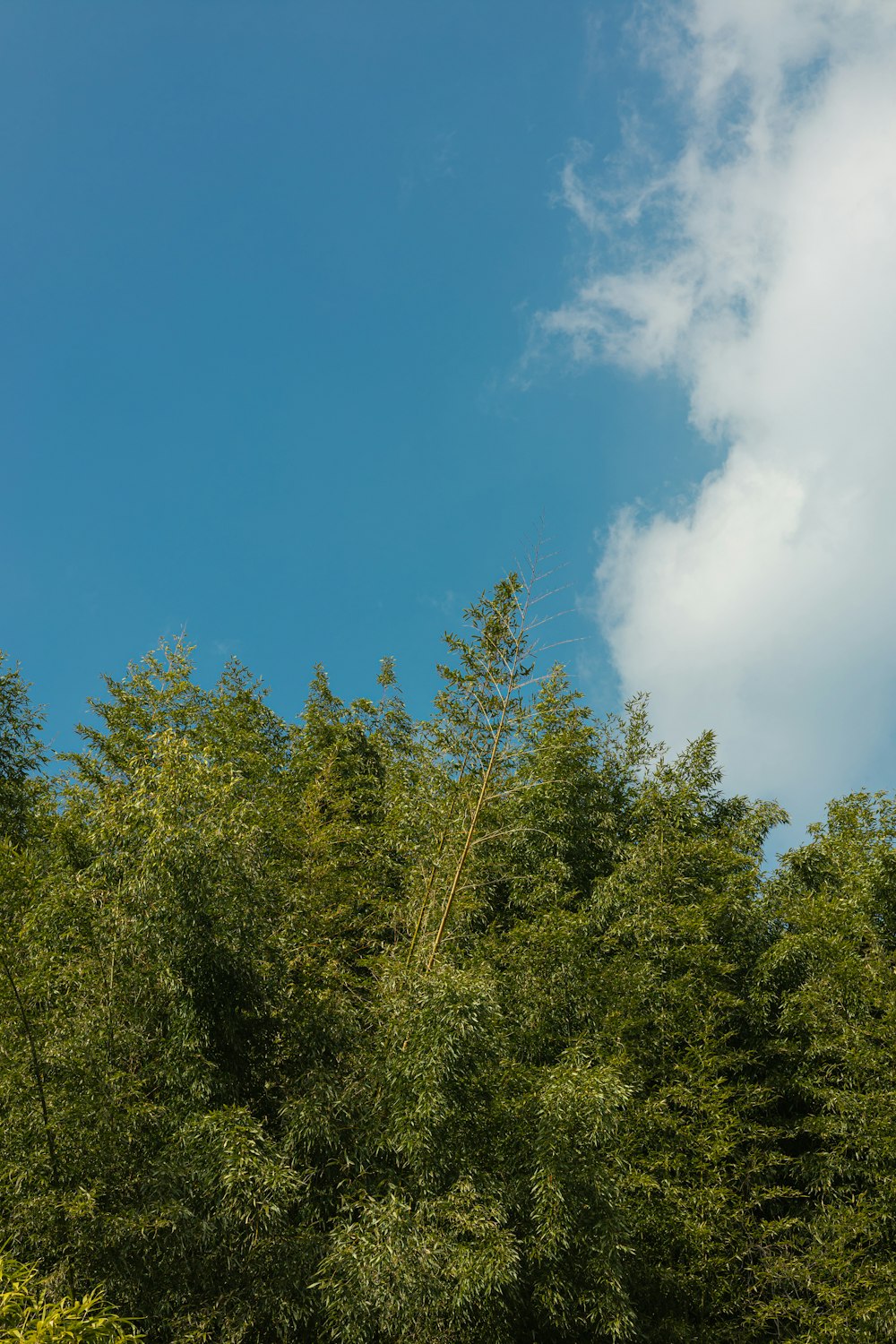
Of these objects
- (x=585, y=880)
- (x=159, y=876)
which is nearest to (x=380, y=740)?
(x=585, y=880)

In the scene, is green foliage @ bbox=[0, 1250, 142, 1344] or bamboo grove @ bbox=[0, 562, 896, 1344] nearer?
green foliage @ bbox=[0, 1250, 142, 1344]

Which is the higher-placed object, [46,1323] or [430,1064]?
[430,1064]

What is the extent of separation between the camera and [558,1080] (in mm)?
6508

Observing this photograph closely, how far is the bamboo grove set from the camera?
561 centimetres

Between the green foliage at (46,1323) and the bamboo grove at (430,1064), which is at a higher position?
the bamboo grove at (430,1064)

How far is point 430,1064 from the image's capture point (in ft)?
20.0

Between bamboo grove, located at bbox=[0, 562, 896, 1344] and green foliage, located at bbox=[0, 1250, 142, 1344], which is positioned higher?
bamboo grove, located at bbox=[0, 562, 896, 1344]

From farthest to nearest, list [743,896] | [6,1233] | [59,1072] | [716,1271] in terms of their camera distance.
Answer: [743,896]
[716,1271]
[59,1072]
[6,1233]

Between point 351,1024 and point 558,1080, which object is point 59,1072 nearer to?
point 351,1024

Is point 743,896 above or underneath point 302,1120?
above

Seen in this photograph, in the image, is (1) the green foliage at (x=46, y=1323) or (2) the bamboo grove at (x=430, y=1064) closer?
(1) the green foliage at (x=46, y=1323)

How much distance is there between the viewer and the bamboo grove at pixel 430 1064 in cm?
561

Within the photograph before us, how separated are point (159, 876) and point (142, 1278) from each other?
2297 millimetres

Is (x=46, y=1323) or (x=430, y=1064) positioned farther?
(x=430, y=1064)
